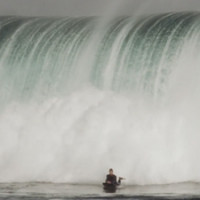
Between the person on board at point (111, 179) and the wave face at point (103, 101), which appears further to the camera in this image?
the wave face at point (103, 101)

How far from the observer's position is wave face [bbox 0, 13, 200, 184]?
3216 cm

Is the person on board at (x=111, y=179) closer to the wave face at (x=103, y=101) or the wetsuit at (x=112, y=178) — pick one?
the wetsuit at (x=112, y=178)

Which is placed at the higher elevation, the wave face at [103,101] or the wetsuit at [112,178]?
the wave face at [103,101]

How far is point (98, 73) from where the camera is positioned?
3725cm

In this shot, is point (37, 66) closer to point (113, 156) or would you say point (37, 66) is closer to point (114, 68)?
point (114, 68)

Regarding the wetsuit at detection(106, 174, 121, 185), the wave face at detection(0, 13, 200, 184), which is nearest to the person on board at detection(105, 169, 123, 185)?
the wetsuit at detection(106, 174, 121, 185)

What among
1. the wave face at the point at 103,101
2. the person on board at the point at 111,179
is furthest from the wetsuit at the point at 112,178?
the wave face at the point at 103,101

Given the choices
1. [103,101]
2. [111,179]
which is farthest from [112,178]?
[103,101]

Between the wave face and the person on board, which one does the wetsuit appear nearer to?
the person on board

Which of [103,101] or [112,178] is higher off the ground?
[103,101]

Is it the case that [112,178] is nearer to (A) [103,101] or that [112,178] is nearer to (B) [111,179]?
(B) [111,179]

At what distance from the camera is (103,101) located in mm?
35125

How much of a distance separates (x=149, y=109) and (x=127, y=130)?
4.29ft

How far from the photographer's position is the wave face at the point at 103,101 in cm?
→ 3216
